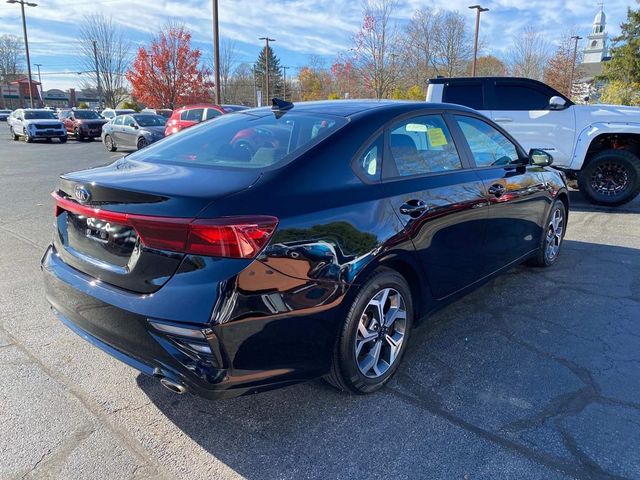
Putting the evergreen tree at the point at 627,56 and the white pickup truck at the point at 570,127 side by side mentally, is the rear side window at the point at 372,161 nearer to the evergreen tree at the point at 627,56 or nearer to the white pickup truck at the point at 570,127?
the white pickup truck at the point at 570,127

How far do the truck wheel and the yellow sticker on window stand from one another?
19.9 ft

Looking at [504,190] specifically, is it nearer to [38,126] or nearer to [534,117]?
[534,117]

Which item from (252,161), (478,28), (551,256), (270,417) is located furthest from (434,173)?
(478,28)

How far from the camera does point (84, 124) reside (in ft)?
83.9

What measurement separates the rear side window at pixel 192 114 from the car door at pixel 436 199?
14059 millimetres

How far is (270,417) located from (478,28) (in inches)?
1236

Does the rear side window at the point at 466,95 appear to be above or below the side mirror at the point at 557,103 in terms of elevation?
above

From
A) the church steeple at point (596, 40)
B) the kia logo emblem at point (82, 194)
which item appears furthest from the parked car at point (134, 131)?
the church steeple at point (596, 40)

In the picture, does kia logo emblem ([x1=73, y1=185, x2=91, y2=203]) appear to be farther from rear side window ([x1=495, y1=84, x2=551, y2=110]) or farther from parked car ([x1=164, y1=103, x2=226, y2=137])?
parked car ([x1=164, y1=103, x2=226, y2=137])

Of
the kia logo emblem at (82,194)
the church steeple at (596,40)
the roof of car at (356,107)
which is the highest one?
the church steeple at (596,40)

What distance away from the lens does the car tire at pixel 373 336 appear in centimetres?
254

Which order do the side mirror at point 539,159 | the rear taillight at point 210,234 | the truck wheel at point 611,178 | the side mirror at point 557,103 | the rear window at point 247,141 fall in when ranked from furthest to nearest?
the truck wheel at point 611,178, the side mirror at point 557,103, the side mirror at point 539,159, the rear window at point 247,141, the rear taillight at point 210,234

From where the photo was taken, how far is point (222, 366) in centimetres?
208

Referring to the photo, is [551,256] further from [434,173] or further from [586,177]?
[586,177]
